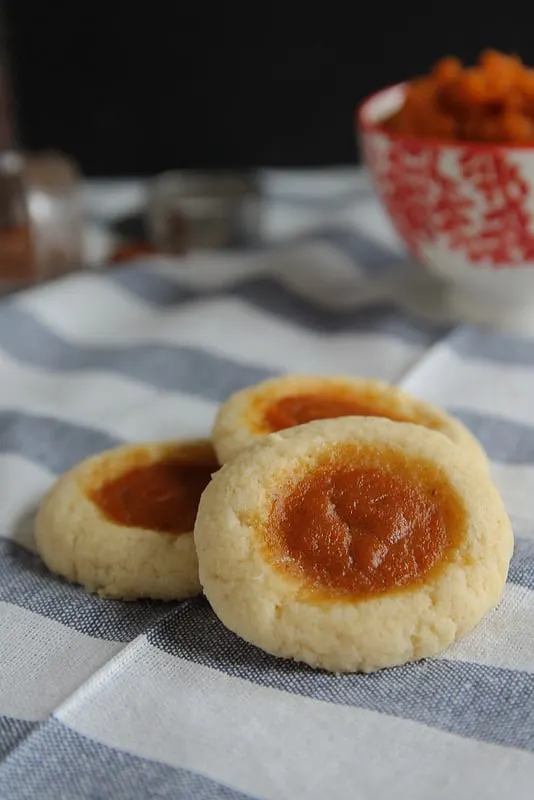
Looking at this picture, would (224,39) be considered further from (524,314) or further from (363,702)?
(363,702)

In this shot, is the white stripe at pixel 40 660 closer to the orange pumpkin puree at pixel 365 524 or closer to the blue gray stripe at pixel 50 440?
the orange pumpkin puree at pixel 365 524

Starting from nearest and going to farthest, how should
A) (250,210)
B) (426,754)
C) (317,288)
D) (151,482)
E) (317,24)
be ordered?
(426,754) < (151,482) < (317,288) < (250,210) < (317,24)

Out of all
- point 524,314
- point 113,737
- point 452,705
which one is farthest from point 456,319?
point 113,737

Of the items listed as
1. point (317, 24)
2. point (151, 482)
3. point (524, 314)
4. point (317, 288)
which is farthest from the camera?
point (317, 24)

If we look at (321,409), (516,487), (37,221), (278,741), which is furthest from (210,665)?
(37,221)

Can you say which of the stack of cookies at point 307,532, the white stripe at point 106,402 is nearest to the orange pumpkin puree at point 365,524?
the stack of cookies at point 307,532

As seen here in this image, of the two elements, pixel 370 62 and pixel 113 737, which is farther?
pixel 370 62

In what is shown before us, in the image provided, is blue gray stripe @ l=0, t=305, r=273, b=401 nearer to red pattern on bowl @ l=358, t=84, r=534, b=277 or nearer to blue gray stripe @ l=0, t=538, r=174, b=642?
red pattern on bowl @ l=358, t=84, r=534, b=277
